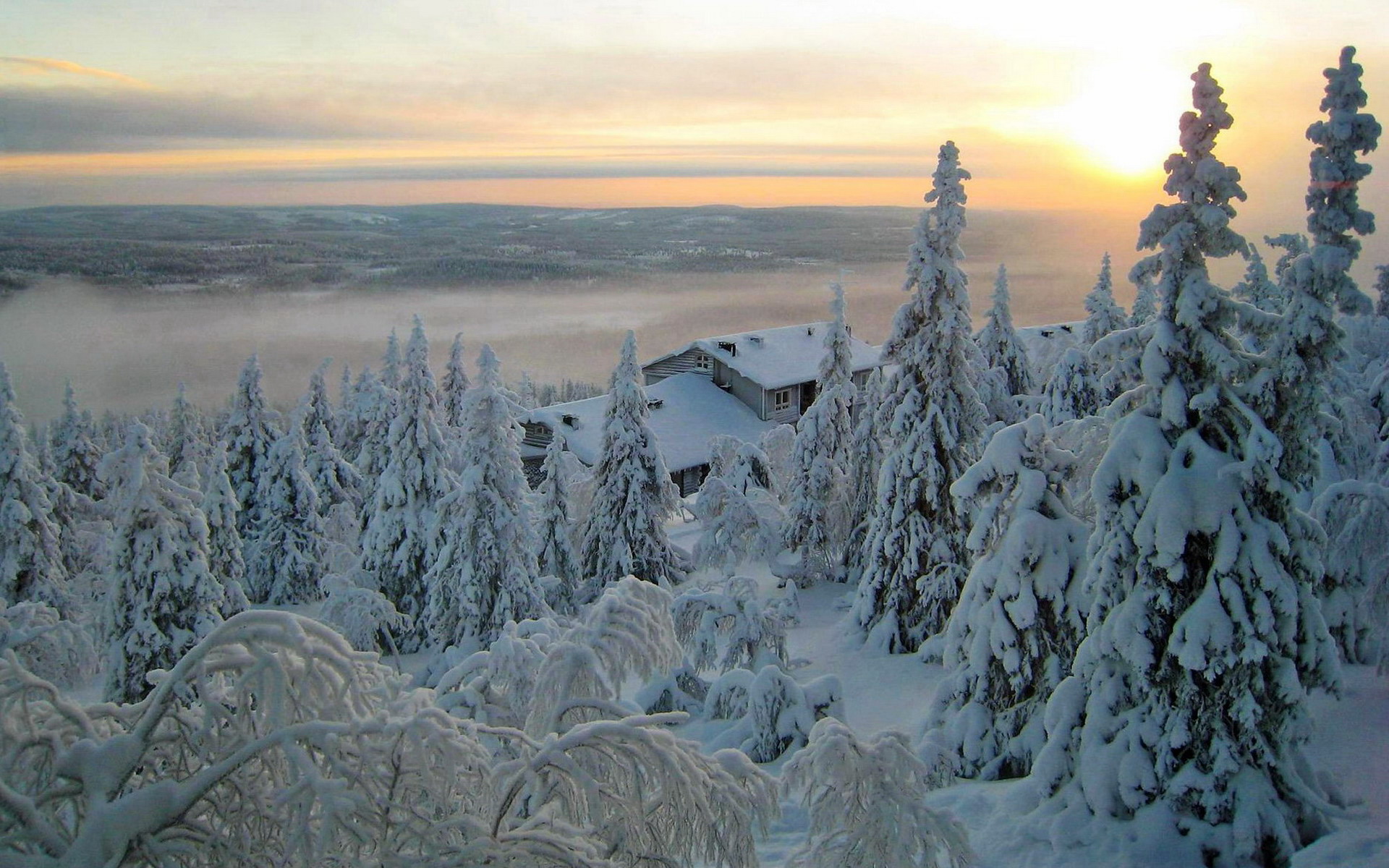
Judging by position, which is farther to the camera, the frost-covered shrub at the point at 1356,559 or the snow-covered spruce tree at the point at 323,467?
the snow-covered spruce tree at the point at 323,467

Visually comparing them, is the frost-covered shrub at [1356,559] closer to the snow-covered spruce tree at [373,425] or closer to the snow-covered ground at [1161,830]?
the snow-covered ground at [1161,830]

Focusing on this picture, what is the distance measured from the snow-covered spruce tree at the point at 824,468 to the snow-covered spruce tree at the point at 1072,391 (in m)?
7.38

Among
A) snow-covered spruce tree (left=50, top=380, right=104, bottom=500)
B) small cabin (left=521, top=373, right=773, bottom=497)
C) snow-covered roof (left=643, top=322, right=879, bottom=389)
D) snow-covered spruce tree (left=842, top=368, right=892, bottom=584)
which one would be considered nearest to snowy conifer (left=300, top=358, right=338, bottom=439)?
small cabin (left=521, top=373, right=773, bottom=497)

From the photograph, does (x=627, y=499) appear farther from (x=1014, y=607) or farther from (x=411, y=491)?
(x=1014, y=607)

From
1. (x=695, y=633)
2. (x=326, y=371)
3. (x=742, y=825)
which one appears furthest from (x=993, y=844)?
(x=326, y=371)

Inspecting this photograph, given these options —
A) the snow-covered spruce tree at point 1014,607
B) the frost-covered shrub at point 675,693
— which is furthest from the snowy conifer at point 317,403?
the snow-covered spruce tree at point 1014,607

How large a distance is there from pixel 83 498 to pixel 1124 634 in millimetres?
48029

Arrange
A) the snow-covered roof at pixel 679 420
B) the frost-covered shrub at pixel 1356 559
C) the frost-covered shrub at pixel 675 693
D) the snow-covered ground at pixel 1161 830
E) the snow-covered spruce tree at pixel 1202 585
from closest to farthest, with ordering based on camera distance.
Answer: the snow-covered spruce tree at pixel 1202 585, the snow-covered ground at pixel 1161 830, the frost-covered shrub at pixel 1356 559, the frost-covered shrub at pixel 675 693, the snow-covered roof at pixel 679 420

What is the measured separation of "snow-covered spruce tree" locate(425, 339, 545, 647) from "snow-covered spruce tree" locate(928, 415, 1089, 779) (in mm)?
13748

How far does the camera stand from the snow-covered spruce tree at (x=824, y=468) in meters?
32.3

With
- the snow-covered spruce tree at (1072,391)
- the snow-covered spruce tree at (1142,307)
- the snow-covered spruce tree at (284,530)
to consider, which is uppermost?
the snow-covered spruce tree at (1142,307)

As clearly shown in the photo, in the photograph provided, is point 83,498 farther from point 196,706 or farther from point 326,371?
point 196,706

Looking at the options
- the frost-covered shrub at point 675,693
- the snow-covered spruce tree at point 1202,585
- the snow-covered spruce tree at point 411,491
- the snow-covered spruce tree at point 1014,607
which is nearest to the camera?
the snow-covered spruce tree at point 1202,585

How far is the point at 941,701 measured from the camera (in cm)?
1606
